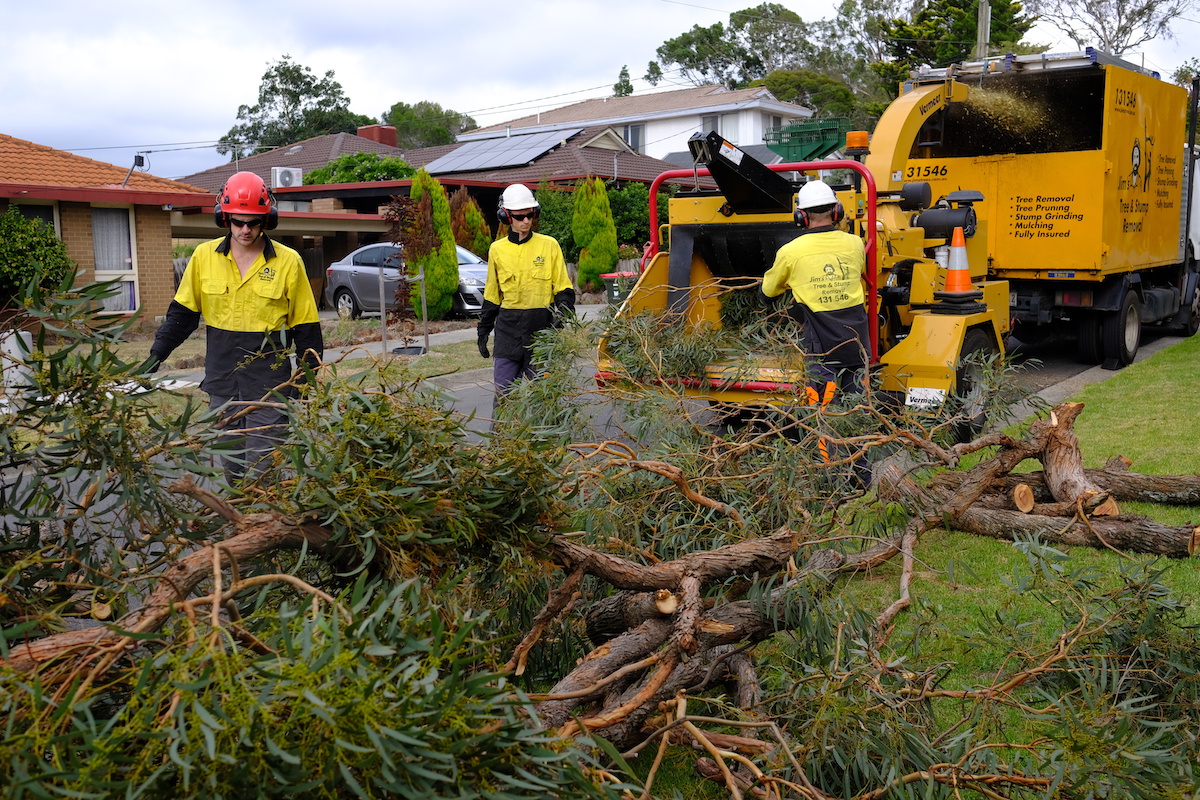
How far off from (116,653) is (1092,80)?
11603 millimetres

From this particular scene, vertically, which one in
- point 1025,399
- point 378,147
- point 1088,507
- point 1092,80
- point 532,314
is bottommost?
point 1088,507

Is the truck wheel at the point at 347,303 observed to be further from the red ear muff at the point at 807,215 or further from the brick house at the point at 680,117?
the brick house at the point at 680,117

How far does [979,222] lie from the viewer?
864cm

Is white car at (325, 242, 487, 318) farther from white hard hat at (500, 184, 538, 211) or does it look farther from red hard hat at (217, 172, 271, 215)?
red hard hat at (217, 172, 271, 215)

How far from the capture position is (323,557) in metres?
2.48

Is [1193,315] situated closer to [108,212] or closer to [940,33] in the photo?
[108,212]

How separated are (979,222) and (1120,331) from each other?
Result: 4378 millimetres

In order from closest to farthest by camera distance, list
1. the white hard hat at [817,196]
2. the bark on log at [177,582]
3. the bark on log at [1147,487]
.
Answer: the bark on log at [177,582], the bark on log at [1147,487], the white hard hat at [817,196]

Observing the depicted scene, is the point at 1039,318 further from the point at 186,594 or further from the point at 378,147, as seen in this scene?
the point at 378,147

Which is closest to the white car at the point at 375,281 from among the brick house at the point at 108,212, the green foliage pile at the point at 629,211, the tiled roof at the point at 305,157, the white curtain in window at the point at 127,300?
the brick house at the point at 108,212

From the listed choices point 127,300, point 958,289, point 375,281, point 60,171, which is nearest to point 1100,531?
point 958,289

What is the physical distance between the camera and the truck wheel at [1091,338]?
12086 mm

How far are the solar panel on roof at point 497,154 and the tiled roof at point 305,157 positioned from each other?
407 cm

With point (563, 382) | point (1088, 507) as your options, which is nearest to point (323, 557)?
point (563, 382)
